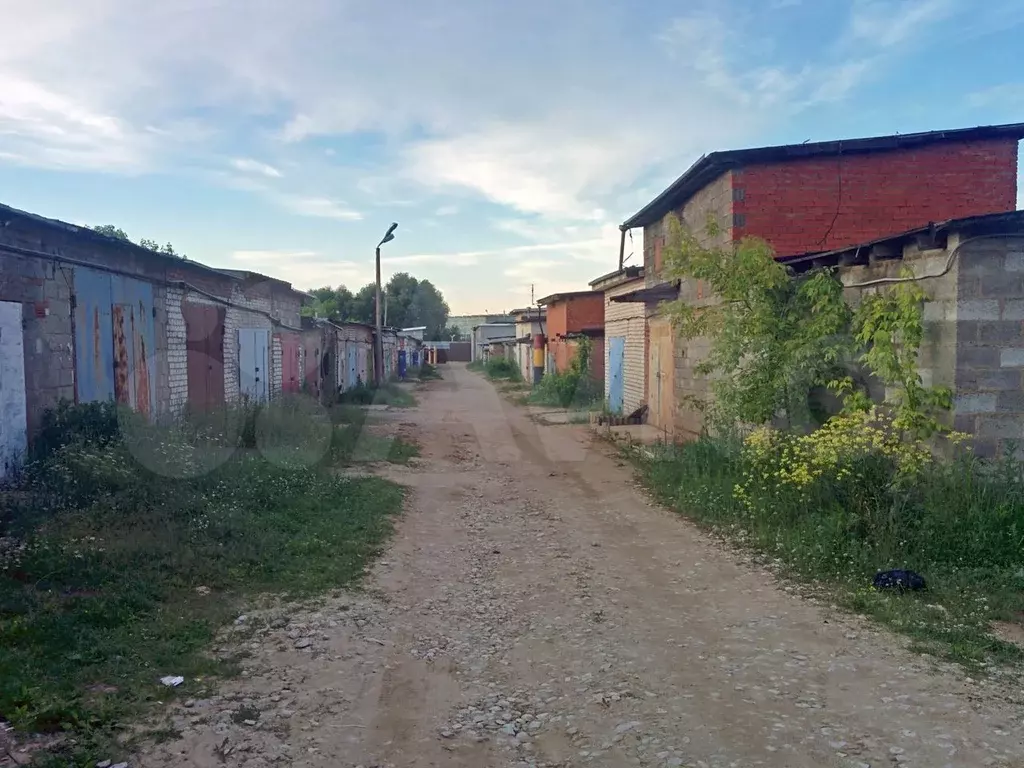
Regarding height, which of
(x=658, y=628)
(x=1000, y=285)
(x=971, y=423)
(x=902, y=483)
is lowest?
(x=658, y=628)

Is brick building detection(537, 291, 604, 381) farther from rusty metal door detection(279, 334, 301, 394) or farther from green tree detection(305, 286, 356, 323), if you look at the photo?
green tree detection(305, 286, 356, 323)

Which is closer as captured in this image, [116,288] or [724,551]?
[724,551]

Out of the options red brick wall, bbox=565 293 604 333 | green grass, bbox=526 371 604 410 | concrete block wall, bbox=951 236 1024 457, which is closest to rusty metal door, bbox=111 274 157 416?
concrete block wall, bbox=951 236 1024 457

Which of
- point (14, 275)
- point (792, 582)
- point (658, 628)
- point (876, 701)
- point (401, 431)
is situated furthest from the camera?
point (401, 431)

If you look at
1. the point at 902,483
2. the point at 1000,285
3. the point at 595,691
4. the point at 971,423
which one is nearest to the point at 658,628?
the point at 595,691

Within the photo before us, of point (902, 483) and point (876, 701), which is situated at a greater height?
point (902, 483)

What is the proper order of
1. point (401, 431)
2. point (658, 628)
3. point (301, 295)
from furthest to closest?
point (301, 295)
point (401, 431)
point (658, 628)

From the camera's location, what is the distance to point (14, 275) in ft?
Answer: 23.9

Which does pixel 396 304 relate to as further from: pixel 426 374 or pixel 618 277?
pixel 618 277

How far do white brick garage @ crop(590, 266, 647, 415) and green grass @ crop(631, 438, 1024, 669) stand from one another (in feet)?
30.2

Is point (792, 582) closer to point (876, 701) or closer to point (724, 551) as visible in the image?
point (724, 551)

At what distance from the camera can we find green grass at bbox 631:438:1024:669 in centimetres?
480

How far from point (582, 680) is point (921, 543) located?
321 cm

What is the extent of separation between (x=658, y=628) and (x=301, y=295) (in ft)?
51.2
